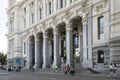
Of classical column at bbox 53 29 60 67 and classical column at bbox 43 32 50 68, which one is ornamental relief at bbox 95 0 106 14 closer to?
classical column at bbox 53 29 60 67

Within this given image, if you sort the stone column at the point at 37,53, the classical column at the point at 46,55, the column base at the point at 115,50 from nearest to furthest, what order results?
the column base at the point at 115,50 → the classical column at the point at 46,55 → the stone column at the point at 37,53

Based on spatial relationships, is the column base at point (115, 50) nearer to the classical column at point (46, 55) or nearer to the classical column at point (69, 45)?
the classical column at point (69, 45)

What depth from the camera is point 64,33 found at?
69375mm

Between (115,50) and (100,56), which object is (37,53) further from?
(115,50)

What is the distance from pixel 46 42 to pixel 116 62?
1280 inches

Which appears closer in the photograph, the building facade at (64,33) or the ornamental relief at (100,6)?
the building facade at (64,33)

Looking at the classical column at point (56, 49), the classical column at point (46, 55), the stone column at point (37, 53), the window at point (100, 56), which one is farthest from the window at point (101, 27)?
the stone column at point (37, 53)

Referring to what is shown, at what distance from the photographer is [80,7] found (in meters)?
54.4

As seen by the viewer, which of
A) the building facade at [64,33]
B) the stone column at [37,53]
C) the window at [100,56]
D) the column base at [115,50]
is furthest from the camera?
the stone column at [37,53]

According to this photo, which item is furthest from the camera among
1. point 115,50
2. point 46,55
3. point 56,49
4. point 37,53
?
point 37,53

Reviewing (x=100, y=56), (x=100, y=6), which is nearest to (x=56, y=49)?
(x=100, y=56)

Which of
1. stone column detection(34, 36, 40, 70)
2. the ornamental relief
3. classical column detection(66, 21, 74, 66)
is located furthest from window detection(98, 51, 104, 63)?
stone column detection(34, 36, 40, 70)

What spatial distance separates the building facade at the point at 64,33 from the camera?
45.4 metres

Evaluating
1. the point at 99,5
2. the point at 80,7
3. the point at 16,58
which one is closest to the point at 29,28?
the point at 16,58
